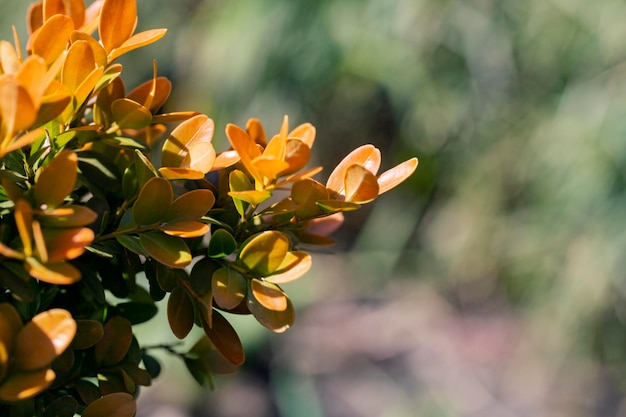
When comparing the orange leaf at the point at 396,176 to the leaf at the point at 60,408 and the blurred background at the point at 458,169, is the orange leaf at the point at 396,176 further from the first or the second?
the blurred background at the point at 458,169

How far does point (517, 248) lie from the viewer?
2281 mm

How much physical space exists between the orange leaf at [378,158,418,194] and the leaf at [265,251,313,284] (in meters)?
0.06

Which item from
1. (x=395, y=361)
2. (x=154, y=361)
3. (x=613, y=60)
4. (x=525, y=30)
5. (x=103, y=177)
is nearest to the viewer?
(x=103, y=177)

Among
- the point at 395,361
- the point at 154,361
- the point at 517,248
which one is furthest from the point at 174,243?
the point at 395,361

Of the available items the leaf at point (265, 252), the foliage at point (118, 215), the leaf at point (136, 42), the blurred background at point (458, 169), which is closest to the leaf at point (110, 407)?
the foliage at point (118, 215)

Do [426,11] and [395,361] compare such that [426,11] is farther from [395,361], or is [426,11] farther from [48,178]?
[48,178]

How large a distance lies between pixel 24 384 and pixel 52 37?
217mm

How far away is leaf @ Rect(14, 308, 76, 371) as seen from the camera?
30 centimetres

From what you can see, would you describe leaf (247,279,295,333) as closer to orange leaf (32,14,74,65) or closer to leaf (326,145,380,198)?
leaf (326,145,380,198)

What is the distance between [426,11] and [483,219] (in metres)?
0.74

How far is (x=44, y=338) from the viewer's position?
30 cm

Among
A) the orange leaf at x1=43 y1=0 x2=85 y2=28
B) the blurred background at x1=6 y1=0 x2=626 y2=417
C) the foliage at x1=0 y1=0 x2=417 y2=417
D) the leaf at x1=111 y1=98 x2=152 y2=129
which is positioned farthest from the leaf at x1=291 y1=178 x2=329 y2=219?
the blurred background at x1=6 y1=0 x2=626 y2=417

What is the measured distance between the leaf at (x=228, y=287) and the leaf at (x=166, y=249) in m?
0.02

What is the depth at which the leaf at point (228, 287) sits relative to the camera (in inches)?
15.0
